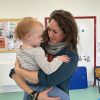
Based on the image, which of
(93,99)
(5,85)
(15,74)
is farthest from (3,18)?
(15,74)

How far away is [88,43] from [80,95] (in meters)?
1.16

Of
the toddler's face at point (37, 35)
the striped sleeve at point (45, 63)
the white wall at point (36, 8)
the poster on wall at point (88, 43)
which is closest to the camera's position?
the striped sleeve at point (45, 63)

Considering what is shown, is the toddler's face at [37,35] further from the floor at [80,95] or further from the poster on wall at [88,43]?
the poster on wall at [88,43]

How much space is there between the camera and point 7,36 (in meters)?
4.61

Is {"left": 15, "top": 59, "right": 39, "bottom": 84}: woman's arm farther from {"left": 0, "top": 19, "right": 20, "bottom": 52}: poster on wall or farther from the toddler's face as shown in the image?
{"left": 0, "top": 19, "right": 20, "bottom": 52}: poster on wall

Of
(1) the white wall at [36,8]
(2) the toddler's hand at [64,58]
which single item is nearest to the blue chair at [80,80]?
(1) the white wall at [36,8]

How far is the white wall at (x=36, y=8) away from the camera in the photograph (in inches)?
178

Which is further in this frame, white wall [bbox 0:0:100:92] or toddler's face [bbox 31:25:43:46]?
white wall [bbox 0:0:100:92]

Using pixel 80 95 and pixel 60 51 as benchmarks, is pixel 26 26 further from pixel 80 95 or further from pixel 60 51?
pixel 80 95

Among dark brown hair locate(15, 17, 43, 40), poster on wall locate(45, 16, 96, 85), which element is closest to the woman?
dark brown hair locate(15, 17, 43, 40)

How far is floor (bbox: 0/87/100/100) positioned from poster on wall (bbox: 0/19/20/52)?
0.91 m

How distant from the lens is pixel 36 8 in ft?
15.1

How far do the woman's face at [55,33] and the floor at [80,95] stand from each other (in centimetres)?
280

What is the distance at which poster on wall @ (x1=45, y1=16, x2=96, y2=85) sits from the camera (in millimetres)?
4766
